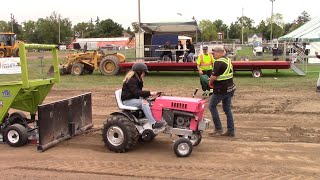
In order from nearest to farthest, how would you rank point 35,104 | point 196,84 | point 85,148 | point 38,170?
1. point 38,170
2. point 85,148
3. point 35,104
4. point 196,84

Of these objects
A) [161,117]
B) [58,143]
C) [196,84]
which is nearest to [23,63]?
[58,143]

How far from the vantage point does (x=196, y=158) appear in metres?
6.53

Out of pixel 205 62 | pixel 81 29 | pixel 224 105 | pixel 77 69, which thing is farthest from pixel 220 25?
pixel 224 105

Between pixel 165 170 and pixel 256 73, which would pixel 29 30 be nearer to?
pixel 256 73

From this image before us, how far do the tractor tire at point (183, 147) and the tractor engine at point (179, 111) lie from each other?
37cm

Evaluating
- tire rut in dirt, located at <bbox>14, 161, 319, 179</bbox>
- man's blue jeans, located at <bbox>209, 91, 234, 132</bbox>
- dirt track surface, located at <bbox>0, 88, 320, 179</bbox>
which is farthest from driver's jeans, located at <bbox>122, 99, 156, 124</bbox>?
man's blue jeans, located at <bbox>209, 91, 234, 132</bbox>

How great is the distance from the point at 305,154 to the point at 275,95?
23.5 ft

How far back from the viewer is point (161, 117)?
6930 mm

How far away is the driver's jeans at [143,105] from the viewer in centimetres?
687

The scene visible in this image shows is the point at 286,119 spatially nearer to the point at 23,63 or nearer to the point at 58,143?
the point at 58,143

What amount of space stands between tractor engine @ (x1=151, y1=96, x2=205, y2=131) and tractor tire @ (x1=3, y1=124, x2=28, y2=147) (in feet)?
7.54

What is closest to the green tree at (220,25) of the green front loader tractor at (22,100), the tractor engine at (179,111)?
the green front loader tractor at (22,100)

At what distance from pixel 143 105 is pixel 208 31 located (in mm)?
101379

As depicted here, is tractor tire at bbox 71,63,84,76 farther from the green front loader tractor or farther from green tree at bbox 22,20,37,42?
green tree at bbox 22,20,37,42
